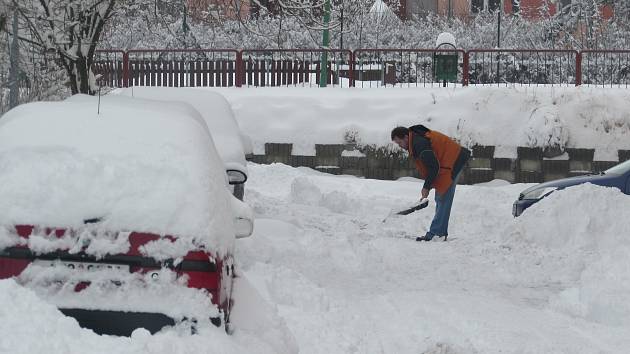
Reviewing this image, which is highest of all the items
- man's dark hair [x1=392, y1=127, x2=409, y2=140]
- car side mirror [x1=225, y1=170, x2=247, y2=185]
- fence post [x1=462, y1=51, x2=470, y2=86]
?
fence post [x1=462, y1=51, x2=470, y2=86]

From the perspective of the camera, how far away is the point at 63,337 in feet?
13.3

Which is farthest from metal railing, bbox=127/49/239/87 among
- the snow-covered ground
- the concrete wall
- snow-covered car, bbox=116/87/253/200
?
snow-covered car, bbox=116/87/253/200

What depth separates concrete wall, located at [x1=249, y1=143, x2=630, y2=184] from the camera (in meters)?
17.2

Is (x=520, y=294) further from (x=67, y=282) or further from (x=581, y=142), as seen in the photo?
(x=581, y=142)

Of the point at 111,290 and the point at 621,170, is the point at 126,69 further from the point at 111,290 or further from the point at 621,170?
the point at 111,290

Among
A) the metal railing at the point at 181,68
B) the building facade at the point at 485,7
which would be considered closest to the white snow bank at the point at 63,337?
the metal railing at the point at 181,68

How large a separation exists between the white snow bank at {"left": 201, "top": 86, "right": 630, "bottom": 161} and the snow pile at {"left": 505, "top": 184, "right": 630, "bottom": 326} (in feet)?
20.3

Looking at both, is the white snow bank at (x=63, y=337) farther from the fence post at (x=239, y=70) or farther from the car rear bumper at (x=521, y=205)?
the fence post at (x=239, y=70)

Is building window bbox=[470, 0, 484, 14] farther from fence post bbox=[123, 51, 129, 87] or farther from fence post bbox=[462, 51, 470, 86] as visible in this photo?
fence post bbox=[123, 51, 129, 87]

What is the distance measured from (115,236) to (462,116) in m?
13.7

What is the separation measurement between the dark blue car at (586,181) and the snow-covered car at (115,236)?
7.85 m

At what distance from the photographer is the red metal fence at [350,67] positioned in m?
20.4

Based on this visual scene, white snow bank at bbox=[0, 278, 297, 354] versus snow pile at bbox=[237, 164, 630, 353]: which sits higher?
white snow bank at bbox=[0, 278, 297, 354]

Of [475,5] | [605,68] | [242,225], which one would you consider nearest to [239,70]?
[605,68]
